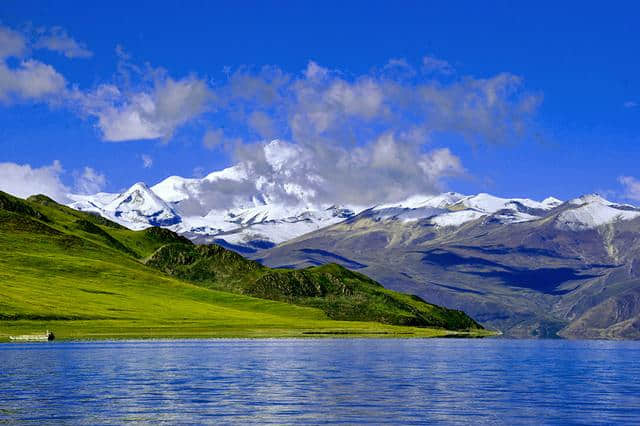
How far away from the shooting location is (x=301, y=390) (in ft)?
285

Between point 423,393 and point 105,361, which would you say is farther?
point 105,361

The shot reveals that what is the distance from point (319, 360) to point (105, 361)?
31304 mm

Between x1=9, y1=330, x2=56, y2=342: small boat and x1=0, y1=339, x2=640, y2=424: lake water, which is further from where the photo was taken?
x1=9, y1=330, x2=56, y2=342: small boat

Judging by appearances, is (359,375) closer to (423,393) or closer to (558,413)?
(423,393)

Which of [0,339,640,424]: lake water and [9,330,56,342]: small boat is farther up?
[9,330,56,342]: small boat

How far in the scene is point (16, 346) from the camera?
163750 millimetres

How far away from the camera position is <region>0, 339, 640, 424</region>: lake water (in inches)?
2699

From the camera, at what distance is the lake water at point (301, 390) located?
6856 cm

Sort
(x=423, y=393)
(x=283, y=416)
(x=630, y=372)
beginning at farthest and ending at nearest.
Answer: (x=630, y=372), (x=423, y=393), (x=283, y=416)

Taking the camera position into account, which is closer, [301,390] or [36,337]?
[301,390]

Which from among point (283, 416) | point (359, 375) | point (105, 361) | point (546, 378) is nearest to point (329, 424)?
point (283, 416)

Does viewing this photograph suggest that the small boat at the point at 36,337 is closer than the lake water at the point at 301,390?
No

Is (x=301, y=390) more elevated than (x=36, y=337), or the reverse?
(x=36, y=337)

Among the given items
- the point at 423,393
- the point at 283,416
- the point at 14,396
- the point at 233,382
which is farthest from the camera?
the point at 233,382
